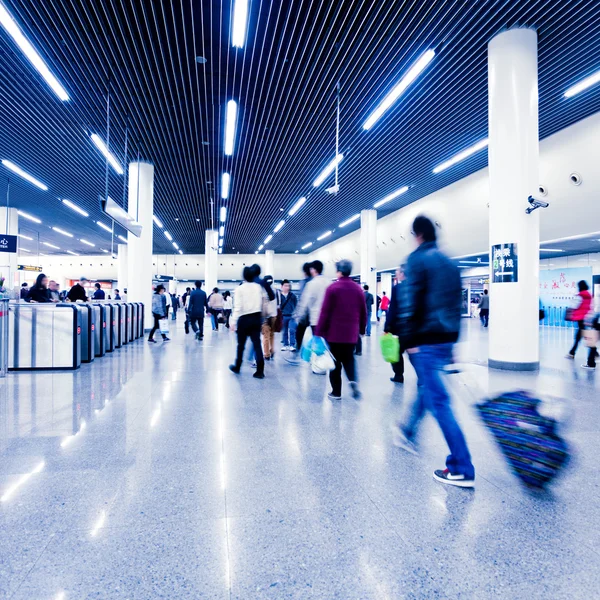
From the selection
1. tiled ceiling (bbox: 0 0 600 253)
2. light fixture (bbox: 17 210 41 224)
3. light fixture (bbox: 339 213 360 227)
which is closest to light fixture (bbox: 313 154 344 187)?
tiled ceiling (bbox: 0 0 600 253)

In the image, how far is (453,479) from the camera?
2.49 m

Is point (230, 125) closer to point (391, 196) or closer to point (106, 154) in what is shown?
point (106, 154)

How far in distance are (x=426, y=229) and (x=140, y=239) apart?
11.8 m

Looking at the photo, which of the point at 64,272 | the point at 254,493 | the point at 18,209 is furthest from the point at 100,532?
the point at 64,272

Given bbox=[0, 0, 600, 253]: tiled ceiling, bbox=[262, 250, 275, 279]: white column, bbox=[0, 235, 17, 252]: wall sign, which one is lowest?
bbox=[0, 235, 17, 252]: wall sign

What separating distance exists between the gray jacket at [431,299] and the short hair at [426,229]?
0.12 metres

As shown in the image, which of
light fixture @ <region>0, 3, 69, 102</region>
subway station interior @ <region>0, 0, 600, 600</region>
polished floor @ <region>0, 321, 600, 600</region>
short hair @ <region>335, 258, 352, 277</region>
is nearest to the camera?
polished floor @ <region>0, 321, 600, 600</region>

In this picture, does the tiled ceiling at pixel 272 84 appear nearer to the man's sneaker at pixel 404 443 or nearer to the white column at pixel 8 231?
the white column at pixel 8 231

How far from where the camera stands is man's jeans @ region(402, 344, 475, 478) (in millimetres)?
2445

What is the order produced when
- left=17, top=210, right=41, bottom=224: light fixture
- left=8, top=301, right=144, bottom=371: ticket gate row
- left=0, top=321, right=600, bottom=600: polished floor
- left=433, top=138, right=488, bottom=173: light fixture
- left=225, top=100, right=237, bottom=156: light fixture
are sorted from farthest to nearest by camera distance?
left=17, top=210, right=41, bottom=224: light fixture < left=433, top=138, right=488, bottom=173: light fixture < left=225, top=100, right=237, bottom=156: light fixture < left=8, top=301, right=144, bottom=371: ticket gate row < left=0, top=321, right=600, bottom=600: polished floor

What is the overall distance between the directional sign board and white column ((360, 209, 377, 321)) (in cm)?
1156

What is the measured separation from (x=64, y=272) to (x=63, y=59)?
34089 mm

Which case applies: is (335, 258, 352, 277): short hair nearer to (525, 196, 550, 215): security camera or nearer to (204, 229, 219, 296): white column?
(525, 196, 550, 215): security camera

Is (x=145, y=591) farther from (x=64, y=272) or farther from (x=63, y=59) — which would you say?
(x=64, y=272)
